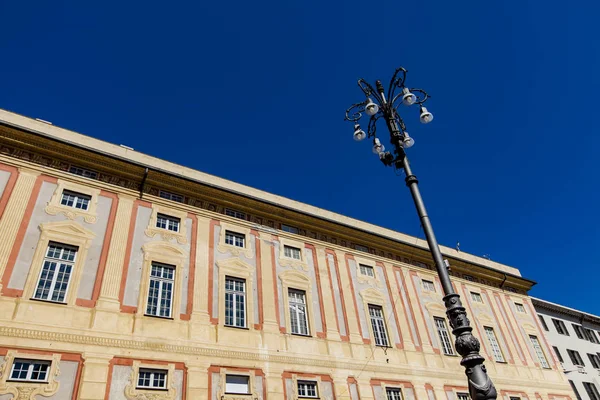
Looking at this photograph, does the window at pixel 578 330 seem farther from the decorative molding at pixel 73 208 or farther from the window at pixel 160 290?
the decorative molding at pixel 73 208

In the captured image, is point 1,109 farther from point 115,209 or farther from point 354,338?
point 354,338

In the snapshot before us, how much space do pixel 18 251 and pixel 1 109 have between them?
21.5 feet

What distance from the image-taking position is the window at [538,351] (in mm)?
27250

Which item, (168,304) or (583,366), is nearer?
(168,304)

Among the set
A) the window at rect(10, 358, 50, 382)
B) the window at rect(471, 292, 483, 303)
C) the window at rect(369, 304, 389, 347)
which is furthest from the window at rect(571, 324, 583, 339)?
the window at rect(10, 358, 50, 382)

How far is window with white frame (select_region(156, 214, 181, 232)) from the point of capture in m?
17.8

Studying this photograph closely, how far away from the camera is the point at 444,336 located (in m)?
23.3

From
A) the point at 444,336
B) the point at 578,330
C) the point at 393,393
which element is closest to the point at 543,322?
the point at 578,330

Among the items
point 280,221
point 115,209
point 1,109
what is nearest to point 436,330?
point 280,221

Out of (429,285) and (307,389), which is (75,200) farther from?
(429,285)

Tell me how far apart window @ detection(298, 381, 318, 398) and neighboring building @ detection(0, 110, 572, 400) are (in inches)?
2.1

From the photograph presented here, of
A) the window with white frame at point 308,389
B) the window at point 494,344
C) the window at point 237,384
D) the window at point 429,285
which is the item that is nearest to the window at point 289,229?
the window with white frame at point 308,389

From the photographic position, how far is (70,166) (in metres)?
16.7

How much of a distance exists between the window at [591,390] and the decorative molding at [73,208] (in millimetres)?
36116
